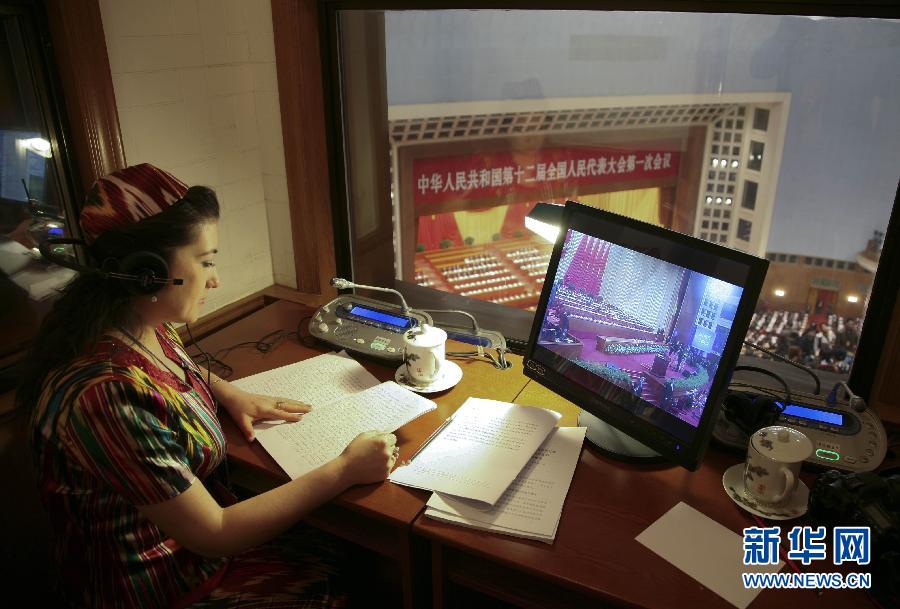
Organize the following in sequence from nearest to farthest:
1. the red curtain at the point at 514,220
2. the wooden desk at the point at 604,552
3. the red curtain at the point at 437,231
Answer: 1. the wooden desk at the point at 604,552
2. the red curtain at the point at 514,220
3. the red curtain at the point at 437,231

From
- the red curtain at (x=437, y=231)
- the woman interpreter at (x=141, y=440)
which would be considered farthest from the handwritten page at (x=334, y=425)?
the red curtain at (x=437, y=231)

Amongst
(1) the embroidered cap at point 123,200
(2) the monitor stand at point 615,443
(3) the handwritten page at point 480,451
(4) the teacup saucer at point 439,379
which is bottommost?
(2) the monitor stand at point 615,443

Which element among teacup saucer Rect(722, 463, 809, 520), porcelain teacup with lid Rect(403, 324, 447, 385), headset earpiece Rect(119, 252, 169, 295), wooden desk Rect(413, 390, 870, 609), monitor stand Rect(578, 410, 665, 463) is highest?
headset earpiece Rect(119, 252, 169, 295)

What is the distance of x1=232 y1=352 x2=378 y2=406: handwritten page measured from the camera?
150 cm

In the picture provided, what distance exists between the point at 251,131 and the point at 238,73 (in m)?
0.17

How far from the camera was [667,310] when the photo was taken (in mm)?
1174

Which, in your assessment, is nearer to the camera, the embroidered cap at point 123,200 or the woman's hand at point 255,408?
the embroidered cap at point 123,200

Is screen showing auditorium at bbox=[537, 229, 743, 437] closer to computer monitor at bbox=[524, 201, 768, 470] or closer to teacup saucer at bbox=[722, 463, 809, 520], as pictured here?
computer monitor at bbox=[524, 201, 768, 470]

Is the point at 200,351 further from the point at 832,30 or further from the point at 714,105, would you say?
the point at 832,30

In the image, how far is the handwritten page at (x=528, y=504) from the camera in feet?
3.58

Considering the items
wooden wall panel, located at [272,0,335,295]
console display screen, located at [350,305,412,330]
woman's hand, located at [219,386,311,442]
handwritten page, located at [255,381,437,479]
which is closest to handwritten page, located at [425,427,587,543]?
handwritten page, located at [255,381,437,479]

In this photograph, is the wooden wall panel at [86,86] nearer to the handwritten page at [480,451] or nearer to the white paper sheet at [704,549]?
the handwritten page at [480,451]

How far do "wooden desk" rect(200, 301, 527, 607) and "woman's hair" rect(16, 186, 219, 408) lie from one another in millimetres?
382

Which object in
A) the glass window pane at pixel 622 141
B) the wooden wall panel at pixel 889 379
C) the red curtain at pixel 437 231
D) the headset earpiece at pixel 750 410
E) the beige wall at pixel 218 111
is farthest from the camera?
the red curtain at pixel 437 231
